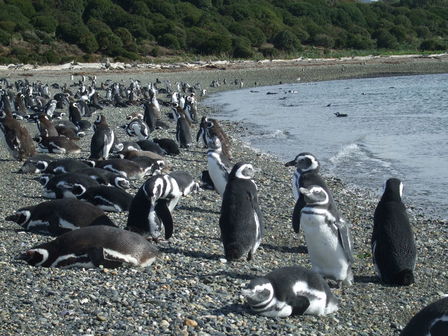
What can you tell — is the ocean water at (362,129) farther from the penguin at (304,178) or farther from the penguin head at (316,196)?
the penguin head at (316,196)

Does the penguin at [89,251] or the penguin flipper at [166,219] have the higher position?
the penguin at [89,251]

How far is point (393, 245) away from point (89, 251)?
258 cm

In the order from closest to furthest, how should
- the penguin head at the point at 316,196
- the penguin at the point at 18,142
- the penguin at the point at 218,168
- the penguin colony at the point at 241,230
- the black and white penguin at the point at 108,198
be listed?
the penguin colony at the point at 241,230 → the penguin head at the point at 316,196 → the black and white penguin at the point at 108,198 → the penguin at the point at 218,168 → the penguin at the point at 18,142

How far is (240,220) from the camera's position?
253 inches

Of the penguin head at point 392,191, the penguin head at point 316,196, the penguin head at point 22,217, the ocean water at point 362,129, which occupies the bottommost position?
the ocean water at point 362,129

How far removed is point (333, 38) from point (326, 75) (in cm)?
2395

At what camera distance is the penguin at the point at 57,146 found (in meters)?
12.6

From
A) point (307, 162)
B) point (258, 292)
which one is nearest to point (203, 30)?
point (307, 162)

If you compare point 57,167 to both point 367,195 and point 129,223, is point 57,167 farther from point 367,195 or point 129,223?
point 367,195

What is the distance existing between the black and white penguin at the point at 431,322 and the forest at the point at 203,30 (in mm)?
43414

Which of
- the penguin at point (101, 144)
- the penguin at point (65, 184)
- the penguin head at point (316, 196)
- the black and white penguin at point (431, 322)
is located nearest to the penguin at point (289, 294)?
the penguin head at point (316, 196)

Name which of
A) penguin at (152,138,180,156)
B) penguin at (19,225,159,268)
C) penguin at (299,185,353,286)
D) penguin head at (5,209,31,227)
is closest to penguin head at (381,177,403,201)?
penguin at (299,185,353,286)

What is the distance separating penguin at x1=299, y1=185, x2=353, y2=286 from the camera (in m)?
6.04

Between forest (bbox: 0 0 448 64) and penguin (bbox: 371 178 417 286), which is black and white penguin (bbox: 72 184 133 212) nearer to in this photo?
penguin (bbox: 371 178 417 286)
